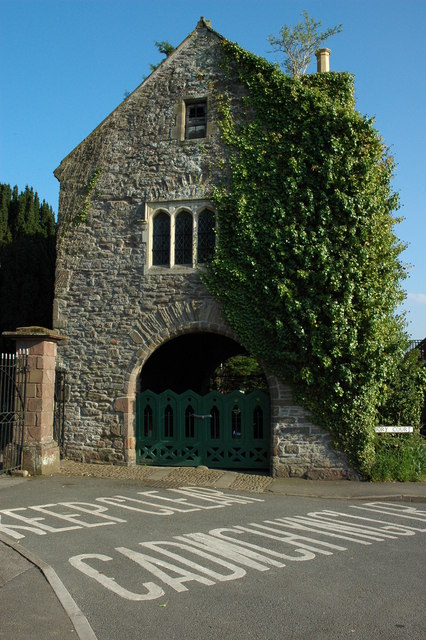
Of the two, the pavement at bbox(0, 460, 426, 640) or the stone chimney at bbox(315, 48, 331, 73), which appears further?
the stone chimney at bbox(315, 48, 331, 73)

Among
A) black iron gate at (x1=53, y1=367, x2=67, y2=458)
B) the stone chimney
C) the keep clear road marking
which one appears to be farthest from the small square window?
the keep clear road marking

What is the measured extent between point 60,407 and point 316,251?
699cm

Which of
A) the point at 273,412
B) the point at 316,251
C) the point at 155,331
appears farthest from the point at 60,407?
the point at 316,251

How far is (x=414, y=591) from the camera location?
537 centimetres

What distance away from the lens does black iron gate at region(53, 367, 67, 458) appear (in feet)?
46.8

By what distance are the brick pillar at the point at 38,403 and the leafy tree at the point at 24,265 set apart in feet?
24.9

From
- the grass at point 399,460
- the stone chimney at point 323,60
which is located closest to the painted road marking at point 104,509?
the grass at point 399,460

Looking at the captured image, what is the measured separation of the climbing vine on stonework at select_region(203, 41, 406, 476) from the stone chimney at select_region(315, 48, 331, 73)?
1.16 meters

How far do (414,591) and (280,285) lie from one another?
7.88 meters

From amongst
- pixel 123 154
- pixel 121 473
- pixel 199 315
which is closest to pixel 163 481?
pixel 121 473

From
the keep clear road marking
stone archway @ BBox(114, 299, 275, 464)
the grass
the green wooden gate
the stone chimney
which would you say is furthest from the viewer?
Result: the stone chimney

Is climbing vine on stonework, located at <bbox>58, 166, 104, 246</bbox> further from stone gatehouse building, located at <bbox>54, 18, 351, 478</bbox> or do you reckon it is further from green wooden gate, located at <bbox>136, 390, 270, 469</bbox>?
green wooden gate, located at <bbox>136, 390, 270, 469</bbox>

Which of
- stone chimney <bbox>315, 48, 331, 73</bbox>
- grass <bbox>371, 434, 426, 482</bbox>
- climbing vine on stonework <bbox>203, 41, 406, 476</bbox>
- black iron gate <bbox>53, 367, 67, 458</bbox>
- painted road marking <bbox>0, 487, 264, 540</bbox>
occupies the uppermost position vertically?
stone chimney <bbox>315, 48, 331, 73</bbox>

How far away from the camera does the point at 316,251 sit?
12500 mm
